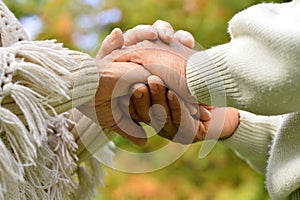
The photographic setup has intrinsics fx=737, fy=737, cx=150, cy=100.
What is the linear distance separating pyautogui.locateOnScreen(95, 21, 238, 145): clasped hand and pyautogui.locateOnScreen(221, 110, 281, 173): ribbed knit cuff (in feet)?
0.45

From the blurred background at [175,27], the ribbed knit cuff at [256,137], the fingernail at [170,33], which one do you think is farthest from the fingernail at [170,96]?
the blurred background at [175,27]

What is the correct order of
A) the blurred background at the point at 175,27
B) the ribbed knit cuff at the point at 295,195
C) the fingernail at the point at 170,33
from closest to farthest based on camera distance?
the ribbed knit cuff at the point at 295,195, the fingernail at the point at 170,33, the blurred background at the point at 175,27

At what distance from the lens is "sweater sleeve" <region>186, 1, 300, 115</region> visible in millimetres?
1041

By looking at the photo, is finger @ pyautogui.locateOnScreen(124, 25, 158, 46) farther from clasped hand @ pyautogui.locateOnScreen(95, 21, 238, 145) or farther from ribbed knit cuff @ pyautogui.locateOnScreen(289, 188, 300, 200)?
ribbed knit cuff @ pyautogui.locateOnScreen(289, 188, 300, 200)

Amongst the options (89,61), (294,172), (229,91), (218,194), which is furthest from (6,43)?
(218,194)

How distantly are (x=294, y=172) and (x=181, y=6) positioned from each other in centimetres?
165

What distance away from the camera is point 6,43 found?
126 cm

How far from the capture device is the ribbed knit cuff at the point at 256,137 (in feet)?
4.67

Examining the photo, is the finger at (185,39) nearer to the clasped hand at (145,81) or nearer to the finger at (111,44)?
the clasped hand at (145,81)

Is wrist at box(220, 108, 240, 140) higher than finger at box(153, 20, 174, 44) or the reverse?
the reverse

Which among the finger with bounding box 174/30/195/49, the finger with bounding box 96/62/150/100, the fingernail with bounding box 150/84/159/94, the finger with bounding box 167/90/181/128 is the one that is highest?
the finger with bounding box 174/30/195/49

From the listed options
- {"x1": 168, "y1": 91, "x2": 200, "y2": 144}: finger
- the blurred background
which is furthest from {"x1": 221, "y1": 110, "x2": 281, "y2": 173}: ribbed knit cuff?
the blurred background

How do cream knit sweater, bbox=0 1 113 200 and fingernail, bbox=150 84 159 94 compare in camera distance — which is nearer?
cream knit sweater, bbox=0 1 113 200

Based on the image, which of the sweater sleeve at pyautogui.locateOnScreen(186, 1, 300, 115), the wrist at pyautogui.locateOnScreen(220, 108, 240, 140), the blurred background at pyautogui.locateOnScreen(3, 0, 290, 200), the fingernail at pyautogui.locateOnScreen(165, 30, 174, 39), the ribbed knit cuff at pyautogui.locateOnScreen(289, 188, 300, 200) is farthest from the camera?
the blurred background at pyautogui.locateOnScreen(3, 0, 290, 200)
